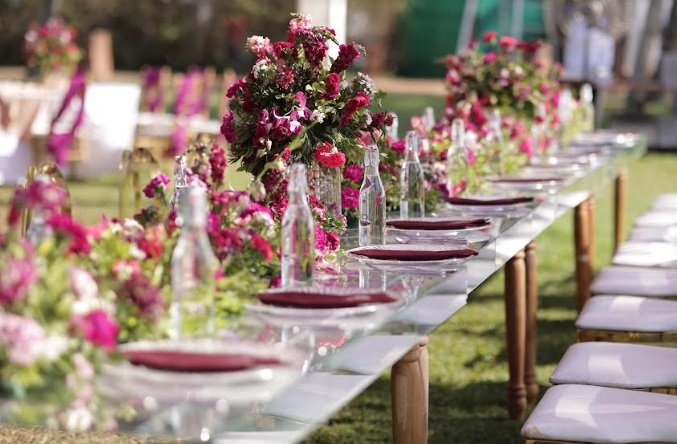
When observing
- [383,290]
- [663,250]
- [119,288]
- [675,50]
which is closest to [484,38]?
[663,250]

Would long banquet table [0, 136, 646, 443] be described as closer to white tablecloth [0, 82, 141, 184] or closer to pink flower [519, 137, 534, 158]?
pink flower [519, 137, 534, 158]

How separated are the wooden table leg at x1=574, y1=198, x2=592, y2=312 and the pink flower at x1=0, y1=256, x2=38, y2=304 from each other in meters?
4.12

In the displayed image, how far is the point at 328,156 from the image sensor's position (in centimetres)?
329

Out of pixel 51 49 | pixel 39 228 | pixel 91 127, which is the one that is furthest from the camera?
pixel 51 49

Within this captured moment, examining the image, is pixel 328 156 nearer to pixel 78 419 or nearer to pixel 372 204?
pixel 372 204

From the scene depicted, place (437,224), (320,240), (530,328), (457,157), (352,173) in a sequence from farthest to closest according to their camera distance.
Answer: (530,328) < (457,157) < (352,173) < (437,224) < (320,240)

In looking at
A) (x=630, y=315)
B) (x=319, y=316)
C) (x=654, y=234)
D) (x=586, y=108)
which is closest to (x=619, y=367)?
(x=630, y=315)

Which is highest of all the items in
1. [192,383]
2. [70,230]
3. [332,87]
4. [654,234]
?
[332,87]

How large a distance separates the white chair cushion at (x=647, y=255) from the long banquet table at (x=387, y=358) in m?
0.48

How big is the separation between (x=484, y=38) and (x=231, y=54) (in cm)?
2160

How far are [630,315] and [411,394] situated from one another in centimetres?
149

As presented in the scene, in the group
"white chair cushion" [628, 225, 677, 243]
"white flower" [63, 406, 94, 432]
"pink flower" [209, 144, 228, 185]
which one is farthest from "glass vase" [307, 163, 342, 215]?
"white chair cushion" [628, 225, 677, 243]

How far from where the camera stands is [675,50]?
17.2 m

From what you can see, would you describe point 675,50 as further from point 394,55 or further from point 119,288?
point 119,288
